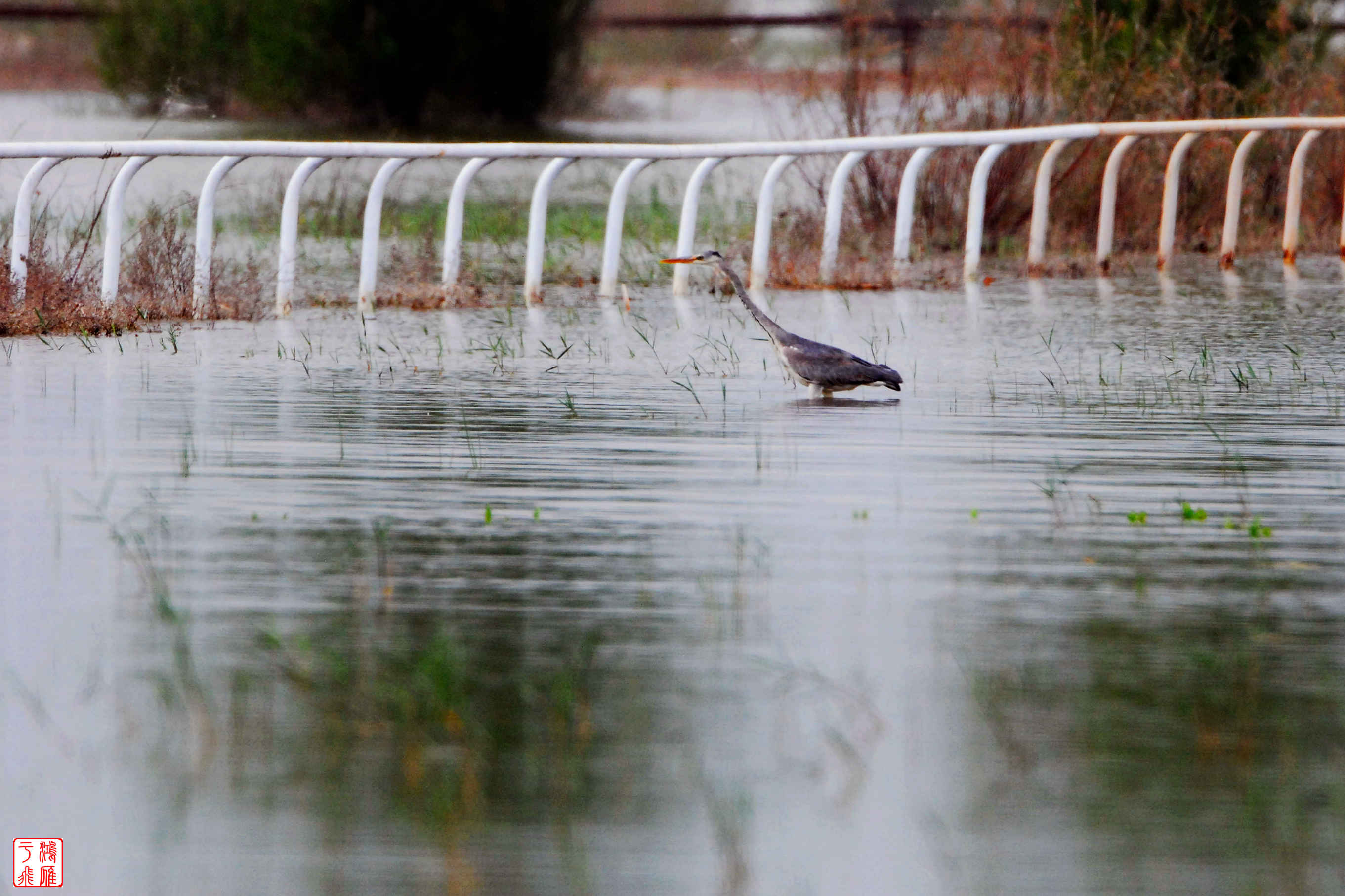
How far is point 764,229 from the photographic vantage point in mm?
15000

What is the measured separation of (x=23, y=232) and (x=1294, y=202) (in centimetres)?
886

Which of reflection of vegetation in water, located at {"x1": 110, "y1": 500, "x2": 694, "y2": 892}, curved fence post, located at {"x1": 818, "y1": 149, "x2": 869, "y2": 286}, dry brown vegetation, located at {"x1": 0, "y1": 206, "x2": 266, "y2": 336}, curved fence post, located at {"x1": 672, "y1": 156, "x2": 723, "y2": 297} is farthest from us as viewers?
curved fence post, located at {"x1": 818, "y1": 149, "x2": 869, "y2": 286}

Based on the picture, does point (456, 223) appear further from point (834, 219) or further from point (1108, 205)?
point (1108, 205)

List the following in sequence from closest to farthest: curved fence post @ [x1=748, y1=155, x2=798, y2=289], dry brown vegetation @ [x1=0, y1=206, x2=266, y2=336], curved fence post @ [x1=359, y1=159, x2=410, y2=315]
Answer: dry brown vegetation @ [x1=0, y1=206, x2=266, y2=336] → curved fence post @ [x1=359, y1=159, x2=410, y2=315] → curved fence post @ [x1=748, y1=155, x2=798, y2=289]

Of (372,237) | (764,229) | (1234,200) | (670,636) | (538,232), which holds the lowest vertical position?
(670,636)

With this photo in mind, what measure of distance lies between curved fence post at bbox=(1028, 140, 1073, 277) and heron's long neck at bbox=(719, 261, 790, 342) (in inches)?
190

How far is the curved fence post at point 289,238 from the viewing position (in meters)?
13.1

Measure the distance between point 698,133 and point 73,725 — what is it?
33.4 m

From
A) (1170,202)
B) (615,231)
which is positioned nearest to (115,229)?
(615,231)

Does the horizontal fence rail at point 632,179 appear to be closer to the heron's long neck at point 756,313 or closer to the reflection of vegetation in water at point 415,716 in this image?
the heron's long neck at point 756,313

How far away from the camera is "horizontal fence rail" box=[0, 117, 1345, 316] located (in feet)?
41.3

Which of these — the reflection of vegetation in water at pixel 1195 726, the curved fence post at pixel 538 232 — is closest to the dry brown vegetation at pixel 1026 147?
the curved fence post at pixel 538 232

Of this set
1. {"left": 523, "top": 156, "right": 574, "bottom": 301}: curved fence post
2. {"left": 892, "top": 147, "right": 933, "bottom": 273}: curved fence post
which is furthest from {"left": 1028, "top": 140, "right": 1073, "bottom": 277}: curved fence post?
{"left": 523, "top": 156, "right": 574, "bottom": 301}: curved fence post

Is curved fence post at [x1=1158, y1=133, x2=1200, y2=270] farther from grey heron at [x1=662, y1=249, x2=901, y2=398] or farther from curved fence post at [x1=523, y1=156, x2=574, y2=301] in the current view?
grey heron at [x1=662, y1=249, x2=901, y2=398]
